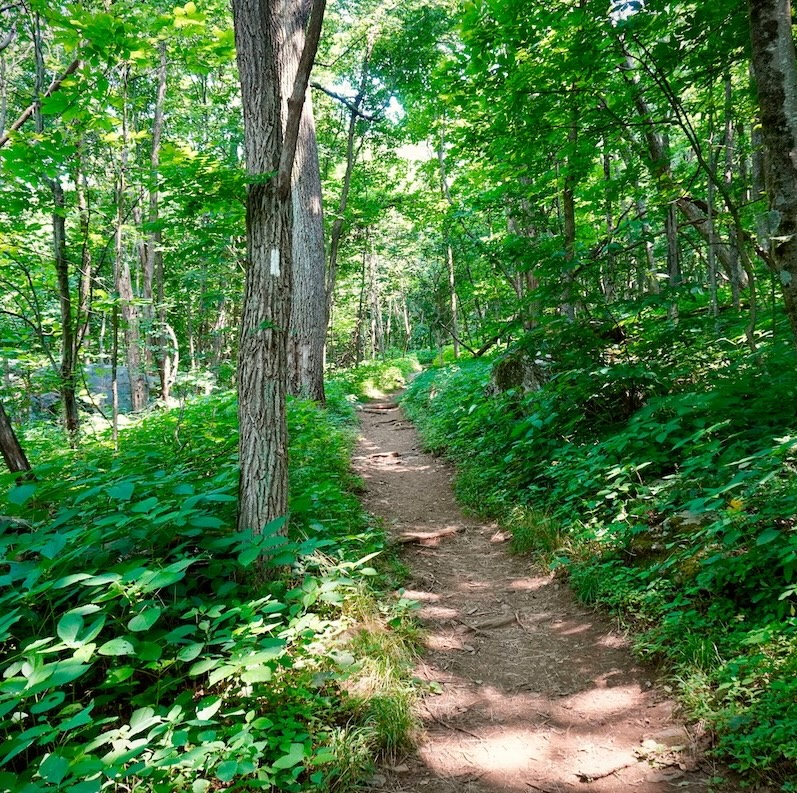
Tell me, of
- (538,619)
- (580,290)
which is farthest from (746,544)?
(580,290)

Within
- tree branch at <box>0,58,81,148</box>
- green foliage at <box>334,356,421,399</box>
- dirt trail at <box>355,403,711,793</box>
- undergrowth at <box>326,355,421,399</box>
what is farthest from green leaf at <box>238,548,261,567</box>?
green foliage at <box>334,356,421,399</box>

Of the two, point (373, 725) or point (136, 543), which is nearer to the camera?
point (373, 725)

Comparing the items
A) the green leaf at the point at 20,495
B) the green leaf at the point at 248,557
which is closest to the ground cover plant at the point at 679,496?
the green leaf at the point at 248,557

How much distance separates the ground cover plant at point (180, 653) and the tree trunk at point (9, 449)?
372 mm

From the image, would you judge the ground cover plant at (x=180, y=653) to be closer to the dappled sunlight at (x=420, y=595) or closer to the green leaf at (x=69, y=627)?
the green leaf at (x=69, y=627)

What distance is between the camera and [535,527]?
4.77 m

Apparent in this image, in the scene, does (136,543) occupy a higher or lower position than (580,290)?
lower

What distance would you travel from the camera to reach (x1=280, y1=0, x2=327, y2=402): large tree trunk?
936 centimetres

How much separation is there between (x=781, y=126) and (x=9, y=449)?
5856mm

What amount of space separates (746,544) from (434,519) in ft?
11.7

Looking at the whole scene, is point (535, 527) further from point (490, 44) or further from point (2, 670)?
point (490, 44)

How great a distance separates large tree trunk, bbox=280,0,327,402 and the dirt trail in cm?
544

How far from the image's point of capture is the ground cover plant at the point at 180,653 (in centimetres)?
192

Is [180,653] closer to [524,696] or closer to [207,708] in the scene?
[207,708]
